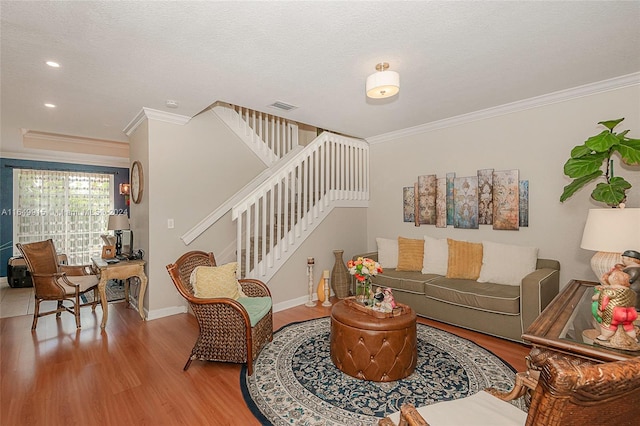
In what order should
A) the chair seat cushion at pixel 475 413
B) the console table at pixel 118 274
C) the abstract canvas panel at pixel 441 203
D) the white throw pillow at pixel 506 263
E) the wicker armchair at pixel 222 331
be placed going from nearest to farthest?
the chair seat cushion at pixel 475 413 → the wicker armchair at pixel 222 331 → the white throw pillow at pixel 506 263 → the console table at pixel 118 274 → the abstract canvas panel at pixel 441 203

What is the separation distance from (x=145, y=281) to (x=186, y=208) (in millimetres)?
1066

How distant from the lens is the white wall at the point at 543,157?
3.19 metres

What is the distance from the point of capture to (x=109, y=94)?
11.0ft

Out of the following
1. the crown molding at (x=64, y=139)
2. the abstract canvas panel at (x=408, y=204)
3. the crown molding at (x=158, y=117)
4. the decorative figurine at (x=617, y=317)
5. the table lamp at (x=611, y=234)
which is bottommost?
the decorative figurine at (x=617, y=317)

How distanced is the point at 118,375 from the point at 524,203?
4.59 meters

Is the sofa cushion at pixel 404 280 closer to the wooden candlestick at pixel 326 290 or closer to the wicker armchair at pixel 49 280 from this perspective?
the wooden candlestick at pixel 326 290

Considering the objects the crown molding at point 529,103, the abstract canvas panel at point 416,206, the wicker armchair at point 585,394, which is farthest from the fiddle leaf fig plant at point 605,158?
the wicker armchair at point 585,394

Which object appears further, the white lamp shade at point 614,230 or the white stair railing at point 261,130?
the white stair railing at point 261,130

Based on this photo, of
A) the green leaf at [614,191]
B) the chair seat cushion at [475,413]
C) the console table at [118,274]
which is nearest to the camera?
the chair seat cushion at [475,413]

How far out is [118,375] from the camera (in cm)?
252

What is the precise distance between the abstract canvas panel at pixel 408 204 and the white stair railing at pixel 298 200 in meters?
0.75

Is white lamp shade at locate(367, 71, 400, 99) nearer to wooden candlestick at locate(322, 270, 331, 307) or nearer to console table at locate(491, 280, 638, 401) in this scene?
console table at locate(491, 280, 638, 401)

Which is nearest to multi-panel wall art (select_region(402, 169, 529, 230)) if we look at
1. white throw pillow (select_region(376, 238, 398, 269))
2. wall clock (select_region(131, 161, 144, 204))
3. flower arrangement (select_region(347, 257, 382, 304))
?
→ white throw pillow (select_region(376, 238, 398, 269))

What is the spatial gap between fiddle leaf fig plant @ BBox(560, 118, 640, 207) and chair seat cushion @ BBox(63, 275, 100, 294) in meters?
5.43
